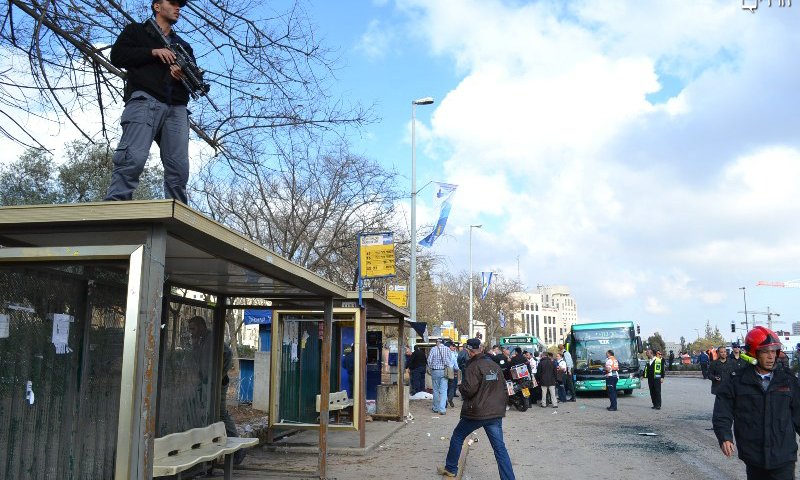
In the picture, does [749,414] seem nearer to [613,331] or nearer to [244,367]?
[244,367]

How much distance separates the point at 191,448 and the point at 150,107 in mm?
3540

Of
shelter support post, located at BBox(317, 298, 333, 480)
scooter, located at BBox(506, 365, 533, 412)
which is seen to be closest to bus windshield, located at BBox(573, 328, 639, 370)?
scooter, located at BBox(506, 365, 533, 412)

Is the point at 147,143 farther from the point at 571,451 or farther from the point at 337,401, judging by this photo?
the point at 571,451

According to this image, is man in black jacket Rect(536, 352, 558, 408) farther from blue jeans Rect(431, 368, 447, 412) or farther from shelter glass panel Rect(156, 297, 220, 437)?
shelter glass panel Rect(156, 297, 220, 437)

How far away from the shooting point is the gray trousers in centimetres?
500

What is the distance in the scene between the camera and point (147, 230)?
4.63 meters

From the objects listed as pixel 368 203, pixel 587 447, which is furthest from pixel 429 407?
pixel 587 447

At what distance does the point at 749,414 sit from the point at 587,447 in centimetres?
752

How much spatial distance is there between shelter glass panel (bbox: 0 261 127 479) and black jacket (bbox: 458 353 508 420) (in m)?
4.38

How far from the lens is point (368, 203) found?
85.1 feet

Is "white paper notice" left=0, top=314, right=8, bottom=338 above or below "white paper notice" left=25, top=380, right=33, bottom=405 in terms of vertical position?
above

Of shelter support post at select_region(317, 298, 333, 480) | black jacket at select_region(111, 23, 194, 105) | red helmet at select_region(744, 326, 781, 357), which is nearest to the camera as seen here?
black jacket at select_region(111, 23, 194, 105)

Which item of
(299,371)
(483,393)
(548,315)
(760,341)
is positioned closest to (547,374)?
(299,371)

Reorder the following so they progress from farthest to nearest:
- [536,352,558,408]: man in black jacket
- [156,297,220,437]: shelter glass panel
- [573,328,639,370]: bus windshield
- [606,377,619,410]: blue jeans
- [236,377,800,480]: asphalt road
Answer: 1. [573,328,639,370]: bus windshield
2. [536,352,558,408]: man in black jacket
3. [606,377,619,410]: blue jeans
4. [236,377,800,480]: asphalt road
5. [156,297,220,437]: shelter glass panel
